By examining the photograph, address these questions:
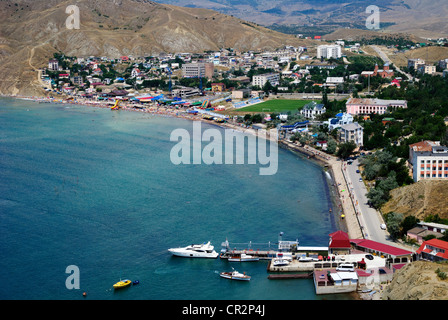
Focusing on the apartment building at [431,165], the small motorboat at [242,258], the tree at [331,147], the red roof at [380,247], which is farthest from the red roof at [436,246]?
the tree at [331,147]

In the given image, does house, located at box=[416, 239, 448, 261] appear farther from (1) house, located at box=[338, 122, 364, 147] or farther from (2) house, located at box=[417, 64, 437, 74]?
(2) house, located at box=[417, 64, 437, 74]

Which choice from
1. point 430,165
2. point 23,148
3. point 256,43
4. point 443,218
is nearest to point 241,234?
point 443,218

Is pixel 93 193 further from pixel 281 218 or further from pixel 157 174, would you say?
pixel 281 218

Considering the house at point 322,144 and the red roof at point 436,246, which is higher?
the house at point 322,144

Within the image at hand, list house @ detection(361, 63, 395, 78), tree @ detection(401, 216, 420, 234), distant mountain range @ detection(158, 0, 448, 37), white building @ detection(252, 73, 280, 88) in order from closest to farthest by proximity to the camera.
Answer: tree @ detection(401, 216, 420, 234), house @ detection(361, 63, 395, 78), white building @ detection(252, 73, 280, 88), distant mountain range @ detection(158, 0, 448, 37)

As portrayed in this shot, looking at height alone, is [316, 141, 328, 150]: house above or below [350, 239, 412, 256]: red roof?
above

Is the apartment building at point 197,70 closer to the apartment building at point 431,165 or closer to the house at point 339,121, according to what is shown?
the house at point 339,121

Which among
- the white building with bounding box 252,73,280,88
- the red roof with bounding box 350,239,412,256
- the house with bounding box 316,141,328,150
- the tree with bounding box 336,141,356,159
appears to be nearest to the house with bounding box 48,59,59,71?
the white building with bounding box 252,73,280,88

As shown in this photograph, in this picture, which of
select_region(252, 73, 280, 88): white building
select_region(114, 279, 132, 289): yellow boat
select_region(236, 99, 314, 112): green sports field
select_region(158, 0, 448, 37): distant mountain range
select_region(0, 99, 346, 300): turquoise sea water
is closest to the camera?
select_region(114, 279, 132, 289): yellow boat
